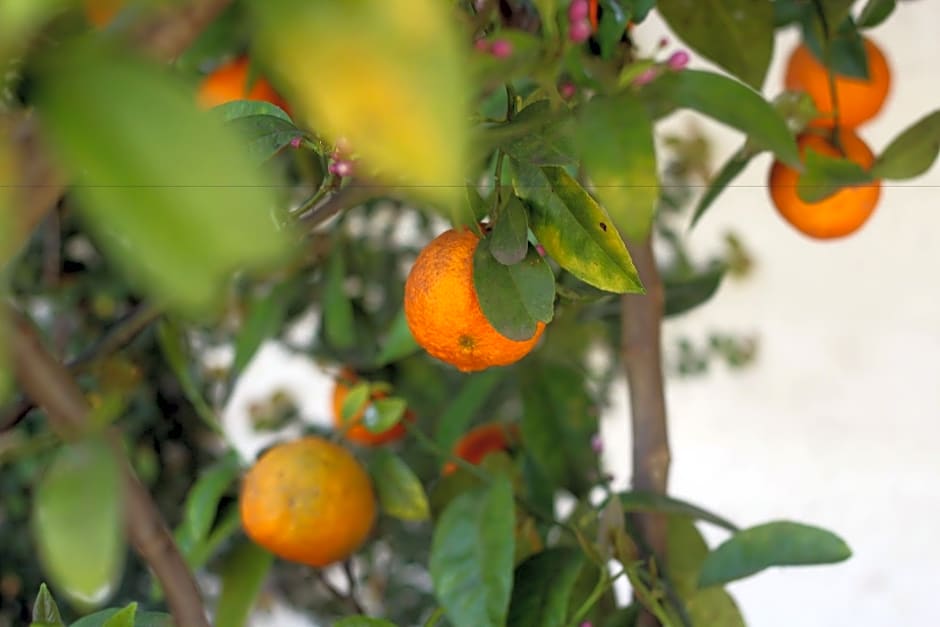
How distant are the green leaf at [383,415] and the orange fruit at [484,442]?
5.1 inches

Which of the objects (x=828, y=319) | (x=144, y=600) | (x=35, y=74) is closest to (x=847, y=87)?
(x=35, y=74)

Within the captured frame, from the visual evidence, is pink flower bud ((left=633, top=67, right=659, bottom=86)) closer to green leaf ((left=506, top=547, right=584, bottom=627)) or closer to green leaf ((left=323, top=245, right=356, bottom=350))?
green leaf ((left=506, top=547, right=584, bottom=627))

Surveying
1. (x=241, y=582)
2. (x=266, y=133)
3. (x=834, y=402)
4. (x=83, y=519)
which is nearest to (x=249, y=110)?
(x=266, y=133)

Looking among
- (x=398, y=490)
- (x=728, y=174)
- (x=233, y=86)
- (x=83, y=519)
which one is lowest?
(x=398, y=490)

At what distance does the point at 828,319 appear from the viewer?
188 cm

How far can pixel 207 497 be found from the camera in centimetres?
68

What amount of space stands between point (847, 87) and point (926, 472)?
49.2 inches

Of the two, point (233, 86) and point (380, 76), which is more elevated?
point (380, 76)

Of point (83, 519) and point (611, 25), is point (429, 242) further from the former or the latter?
point (83, 519)

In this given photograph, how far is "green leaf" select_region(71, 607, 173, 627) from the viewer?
439 mm

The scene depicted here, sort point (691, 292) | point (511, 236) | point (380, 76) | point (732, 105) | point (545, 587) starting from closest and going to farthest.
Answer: point (380, 76), point (511, 236), point (732, 105), point (545, 587), point (691, 292)

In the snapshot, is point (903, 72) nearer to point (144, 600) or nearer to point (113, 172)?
point (144, 600)

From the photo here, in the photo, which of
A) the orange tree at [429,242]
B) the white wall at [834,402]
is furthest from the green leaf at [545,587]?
the white wall at [834,402]

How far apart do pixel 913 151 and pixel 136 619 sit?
0.43m
